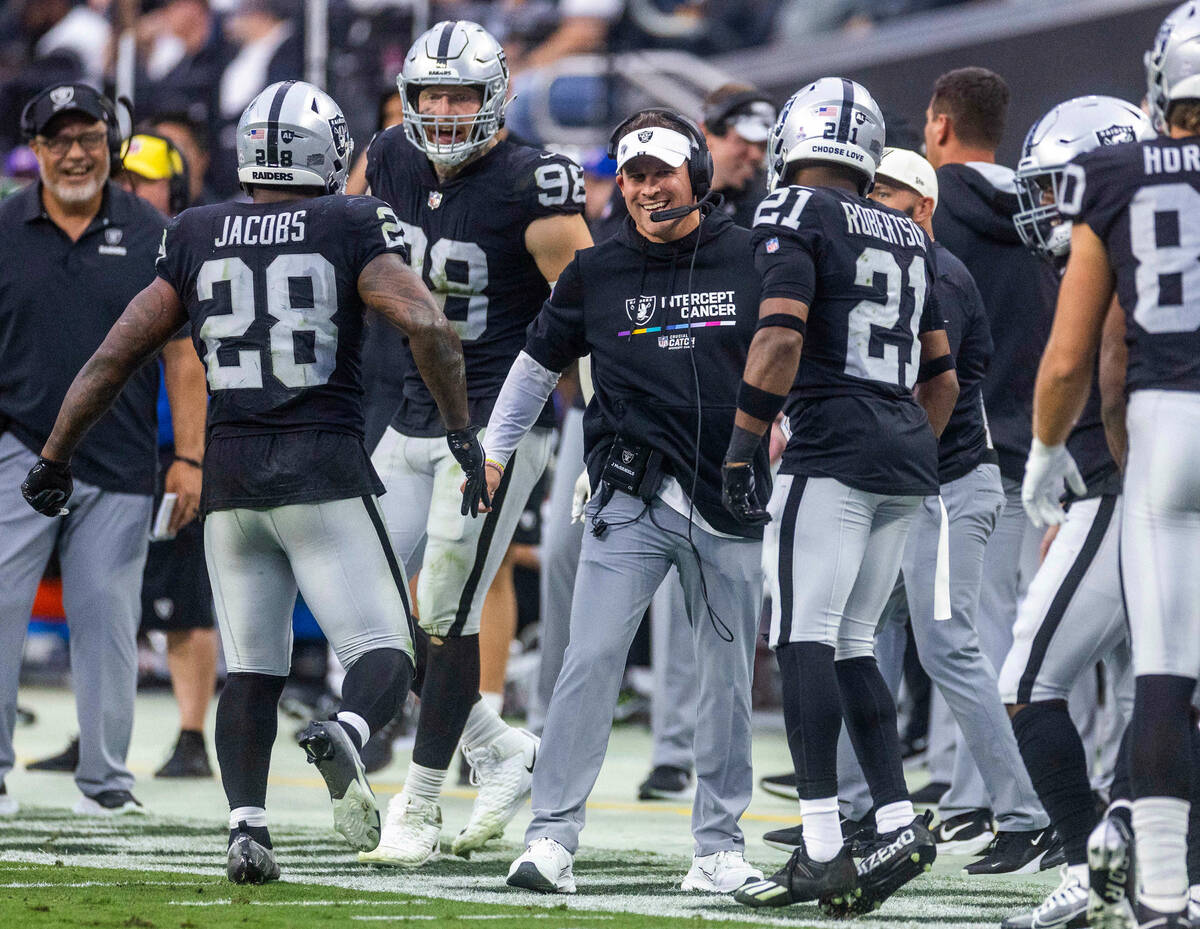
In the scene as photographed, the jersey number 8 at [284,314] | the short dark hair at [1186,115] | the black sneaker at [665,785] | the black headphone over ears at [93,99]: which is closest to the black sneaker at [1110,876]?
the short dark hair at [1186,115]

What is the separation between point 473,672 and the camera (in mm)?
5754

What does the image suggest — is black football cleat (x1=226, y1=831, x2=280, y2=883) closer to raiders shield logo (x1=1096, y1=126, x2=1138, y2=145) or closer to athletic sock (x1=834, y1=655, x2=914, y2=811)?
athletic sock (x1=834, y1=655, x2=914, y2=811)

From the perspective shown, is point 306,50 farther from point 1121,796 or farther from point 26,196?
point 1121,796

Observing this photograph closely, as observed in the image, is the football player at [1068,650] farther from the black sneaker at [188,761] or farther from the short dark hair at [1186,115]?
the black sneaker at [188,761]

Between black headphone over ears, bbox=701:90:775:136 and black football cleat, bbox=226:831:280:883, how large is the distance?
148 inches

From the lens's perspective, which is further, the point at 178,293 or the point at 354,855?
the point at 354,855

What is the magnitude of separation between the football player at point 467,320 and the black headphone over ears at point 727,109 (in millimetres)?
1731

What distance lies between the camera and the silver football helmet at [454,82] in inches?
229

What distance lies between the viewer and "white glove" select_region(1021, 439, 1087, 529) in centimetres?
437

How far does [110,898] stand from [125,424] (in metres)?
2.59

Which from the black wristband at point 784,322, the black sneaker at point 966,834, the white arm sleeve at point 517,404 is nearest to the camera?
the black wristband at point 784,322

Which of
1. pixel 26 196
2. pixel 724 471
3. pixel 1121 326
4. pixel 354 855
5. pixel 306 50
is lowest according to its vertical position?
pixel 354 855

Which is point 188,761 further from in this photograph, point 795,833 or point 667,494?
point 667,494

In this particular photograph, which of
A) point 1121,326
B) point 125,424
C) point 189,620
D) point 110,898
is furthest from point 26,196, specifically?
point 1121,326
